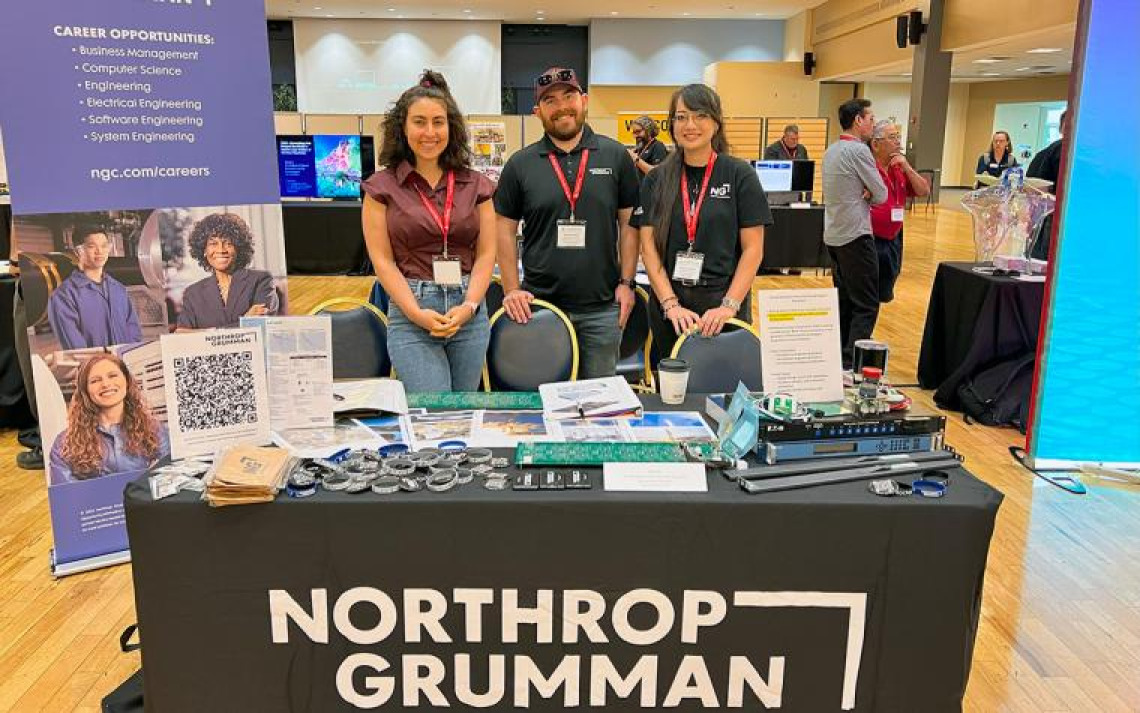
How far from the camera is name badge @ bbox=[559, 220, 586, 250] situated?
2836mm

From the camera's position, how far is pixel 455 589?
1.52m

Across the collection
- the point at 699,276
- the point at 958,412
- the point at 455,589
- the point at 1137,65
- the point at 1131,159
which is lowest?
the point at 958,412

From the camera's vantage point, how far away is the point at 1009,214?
172 inches

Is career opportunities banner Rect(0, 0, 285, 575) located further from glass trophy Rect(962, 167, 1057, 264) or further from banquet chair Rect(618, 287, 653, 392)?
glass trophy Rect(962, 167, 1057, 264)

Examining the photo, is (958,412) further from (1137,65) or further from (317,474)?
(317,474)

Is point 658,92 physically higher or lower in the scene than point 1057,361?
higher

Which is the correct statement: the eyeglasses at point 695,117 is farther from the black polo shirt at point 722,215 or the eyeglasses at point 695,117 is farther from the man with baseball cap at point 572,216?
the man with baseball cap at point 572,216

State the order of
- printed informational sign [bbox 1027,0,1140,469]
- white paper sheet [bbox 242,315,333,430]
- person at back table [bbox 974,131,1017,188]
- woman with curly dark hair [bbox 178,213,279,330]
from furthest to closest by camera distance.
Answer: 1. person at back table [bbox 974,131,1017,188]
2. printed informational sign [bbox 1027,0,1140,469]
3. woman with curly dark hair [bbox 178,213,279,330]
4. white paper sheet [bbox 242,315,333,430]

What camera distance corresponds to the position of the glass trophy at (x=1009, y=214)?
4.21 meters

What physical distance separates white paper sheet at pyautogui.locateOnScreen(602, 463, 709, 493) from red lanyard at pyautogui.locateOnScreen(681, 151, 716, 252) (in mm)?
→ 1400

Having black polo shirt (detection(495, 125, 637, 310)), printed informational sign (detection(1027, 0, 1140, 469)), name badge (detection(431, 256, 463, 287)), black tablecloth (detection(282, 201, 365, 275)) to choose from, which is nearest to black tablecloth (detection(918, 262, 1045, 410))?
printed informational sign (detection(1027, 0, 1140, 469))

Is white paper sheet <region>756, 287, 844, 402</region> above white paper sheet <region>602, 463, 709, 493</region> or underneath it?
above

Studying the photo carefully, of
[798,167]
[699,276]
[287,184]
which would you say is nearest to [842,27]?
[798,167]

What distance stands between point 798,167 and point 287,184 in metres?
5.41
